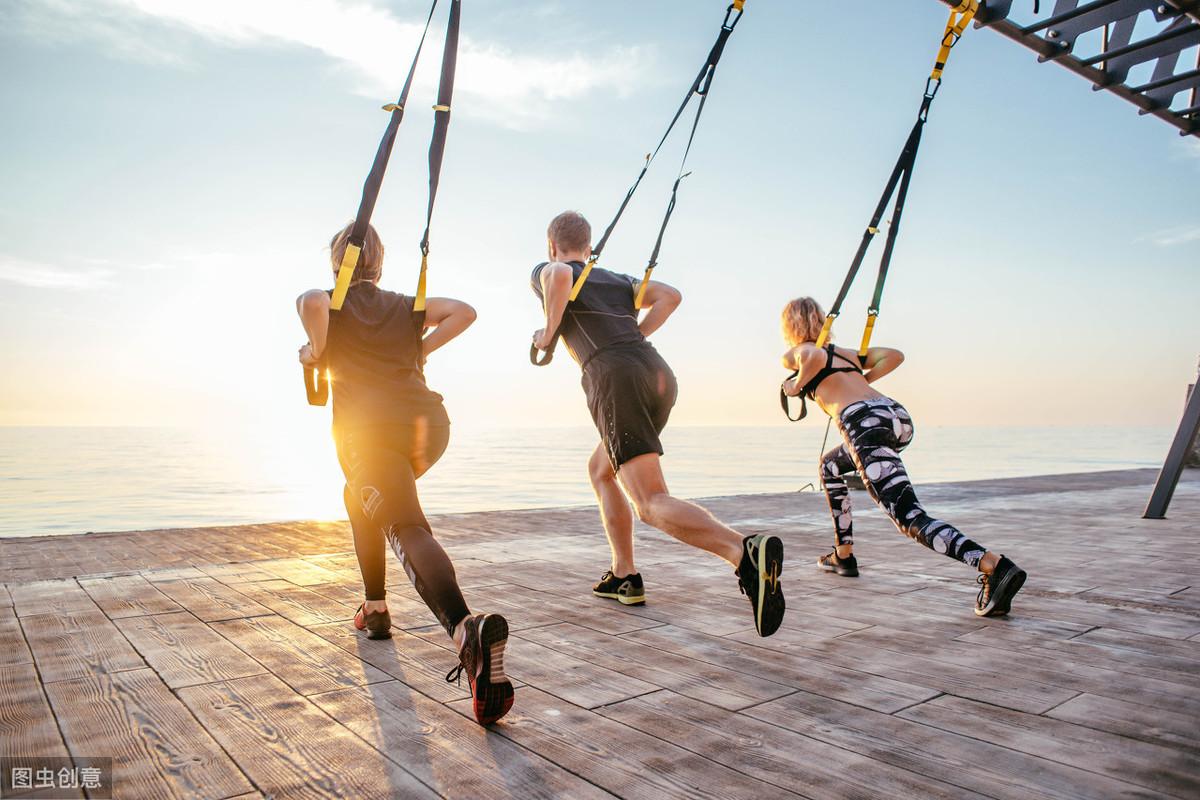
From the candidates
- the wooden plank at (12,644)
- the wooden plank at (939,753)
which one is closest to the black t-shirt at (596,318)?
the wooden plank at (939,753)

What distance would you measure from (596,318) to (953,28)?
2350mm

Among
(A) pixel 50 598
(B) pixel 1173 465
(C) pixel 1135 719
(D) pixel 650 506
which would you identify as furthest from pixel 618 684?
(B) pixel 1173 465

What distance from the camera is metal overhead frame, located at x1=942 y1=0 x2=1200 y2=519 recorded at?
427 centimetres

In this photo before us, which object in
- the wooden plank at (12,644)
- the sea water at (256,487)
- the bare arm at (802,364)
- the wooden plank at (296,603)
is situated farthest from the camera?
the sea water at (256,487)

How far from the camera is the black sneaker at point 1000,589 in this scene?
3.48 meters

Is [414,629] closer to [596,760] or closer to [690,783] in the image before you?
[596,760]

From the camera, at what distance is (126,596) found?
3945 millimetres

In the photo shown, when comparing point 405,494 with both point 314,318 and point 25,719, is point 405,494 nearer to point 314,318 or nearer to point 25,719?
point 314,318

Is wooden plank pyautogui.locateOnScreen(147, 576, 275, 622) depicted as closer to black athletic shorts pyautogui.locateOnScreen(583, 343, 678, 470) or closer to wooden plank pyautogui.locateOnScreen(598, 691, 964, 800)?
black athletic shorts pyautogui.locateOnScreen(583, 343, 678, 470)

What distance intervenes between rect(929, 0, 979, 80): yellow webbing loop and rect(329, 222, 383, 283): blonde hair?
2.92m

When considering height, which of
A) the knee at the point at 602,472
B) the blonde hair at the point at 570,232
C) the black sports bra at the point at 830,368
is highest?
the blonde hair at the point at 570,232

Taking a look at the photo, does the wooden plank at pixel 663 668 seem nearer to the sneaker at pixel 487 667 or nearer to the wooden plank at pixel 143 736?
the sneaker at pixel 487 667

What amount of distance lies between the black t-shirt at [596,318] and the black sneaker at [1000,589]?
1882 mm

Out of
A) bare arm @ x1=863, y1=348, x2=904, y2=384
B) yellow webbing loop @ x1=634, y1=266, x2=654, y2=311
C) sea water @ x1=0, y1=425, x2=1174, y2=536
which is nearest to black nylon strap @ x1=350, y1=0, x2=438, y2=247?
yellow webbing loop @ x1=634, y1=266, x2=654, y2=311
